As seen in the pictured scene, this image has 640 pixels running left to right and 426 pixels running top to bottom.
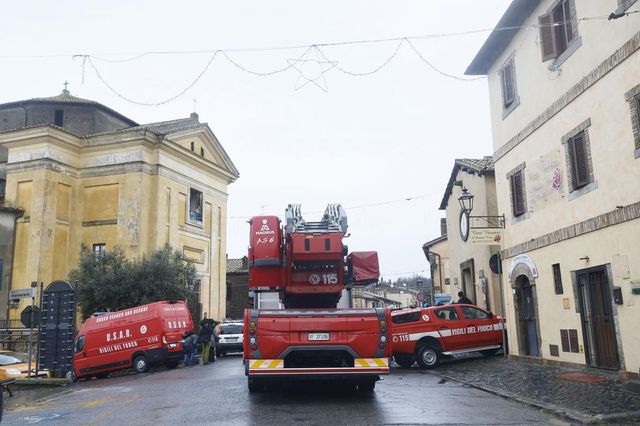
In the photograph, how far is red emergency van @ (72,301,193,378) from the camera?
1992cm

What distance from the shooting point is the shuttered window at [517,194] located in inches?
666

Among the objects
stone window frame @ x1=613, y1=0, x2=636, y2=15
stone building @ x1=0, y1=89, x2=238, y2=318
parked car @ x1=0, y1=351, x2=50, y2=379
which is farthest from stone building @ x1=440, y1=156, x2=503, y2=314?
stone building @ x1=0, y1=89, x2=238, y2=318

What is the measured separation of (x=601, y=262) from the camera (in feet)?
41.6

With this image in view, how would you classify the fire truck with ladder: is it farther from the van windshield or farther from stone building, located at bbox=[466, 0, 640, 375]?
the van windshield

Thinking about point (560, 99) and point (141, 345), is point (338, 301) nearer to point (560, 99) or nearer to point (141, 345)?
point (560, 99)

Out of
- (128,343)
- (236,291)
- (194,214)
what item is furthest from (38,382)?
(236,291)

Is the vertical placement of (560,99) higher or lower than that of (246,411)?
higher

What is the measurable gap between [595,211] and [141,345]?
14.5m

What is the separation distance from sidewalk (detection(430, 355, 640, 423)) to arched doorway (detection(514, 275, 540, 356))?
502mm

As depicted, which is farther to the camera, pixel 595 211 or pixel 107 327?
pixel 107 327

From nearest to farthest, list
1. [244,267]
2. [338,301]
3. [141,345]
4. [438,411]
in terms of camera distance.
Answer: [438,411] → [338,301] → [141,345] → [244,267]

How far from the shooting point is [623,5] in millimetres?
11617

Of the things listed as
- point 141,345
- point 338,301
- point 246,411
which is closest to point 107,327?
point 141,345

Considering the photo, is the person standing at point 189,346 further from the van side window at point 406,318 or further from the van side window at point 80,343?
the van side window at point 406,318
